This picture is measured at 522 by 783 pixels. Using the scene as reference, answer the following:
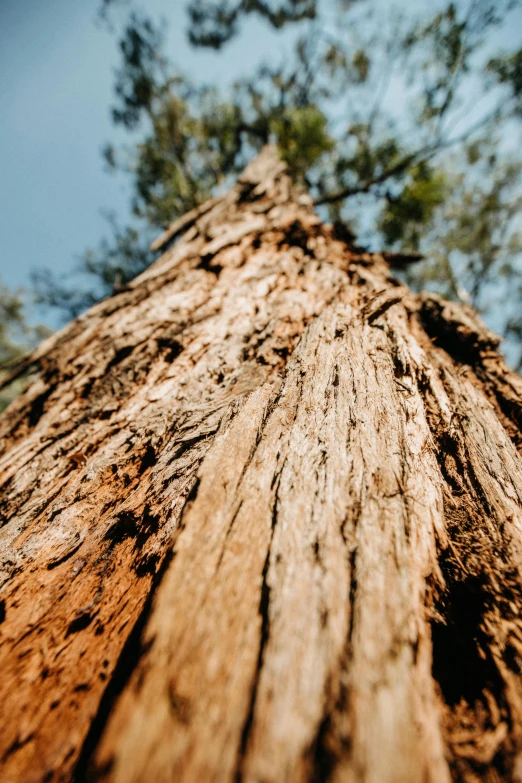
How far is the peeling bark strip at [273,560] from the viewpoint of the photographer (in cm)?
91

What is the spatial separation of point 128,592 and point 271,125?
13279 mm

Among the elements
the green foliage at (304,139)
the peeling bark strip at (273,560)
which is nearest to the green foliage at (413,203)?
the green foliage at (304,139)

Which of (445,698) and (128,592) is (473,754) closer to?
(445,698)

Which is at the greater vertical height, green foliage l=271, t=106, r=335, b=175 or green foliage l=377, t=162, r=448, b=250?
green foliage l=271, t=106, r=335, b=175

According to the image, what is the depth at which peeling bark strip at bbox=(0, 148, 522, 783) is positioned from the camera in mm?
913

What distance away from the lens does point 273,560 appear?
4.10 ft

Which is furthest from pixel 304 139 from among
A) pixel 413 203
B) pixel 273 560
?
pixel 273 560

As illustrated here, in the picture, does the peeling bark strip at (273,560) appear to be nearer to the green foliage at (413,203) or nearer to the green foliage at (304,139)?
the green foliage at (413,203)

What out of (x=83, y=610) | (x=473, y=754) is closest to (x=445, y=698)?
(x=473, y=754)

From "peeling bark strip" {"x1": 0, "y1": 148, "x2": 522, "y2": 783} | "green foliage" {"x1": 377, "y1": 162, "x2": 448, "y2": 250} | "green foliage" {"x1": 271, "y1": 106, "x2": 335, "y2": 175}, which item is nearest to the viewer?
"peeling bark strip" {"x1": 0, "y1": 148, "x2": 522, "y2": 783}

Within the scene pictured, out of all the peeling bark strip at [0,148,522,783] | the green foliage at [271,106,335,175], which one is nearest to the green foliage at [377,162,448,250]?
the green foliage at [271,106,335,175]

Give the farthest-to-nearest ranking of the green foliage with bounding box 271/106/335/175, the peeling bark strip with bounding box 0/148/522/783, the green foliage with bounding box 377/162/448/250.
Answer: the green foliage with bounding box 271/106/335/175
the green foliage with bounding box 377/162/448/250
the peeling bark strip with bounding box 0/148/522/783

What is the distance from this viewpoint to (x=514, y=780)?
94cm

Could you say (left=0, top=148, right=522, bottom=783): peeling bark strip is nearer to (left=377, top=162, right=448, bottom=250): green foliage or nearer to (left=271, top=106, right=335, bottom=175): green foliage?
(left=377, top=162, right=448, bottom=250): green foliage
